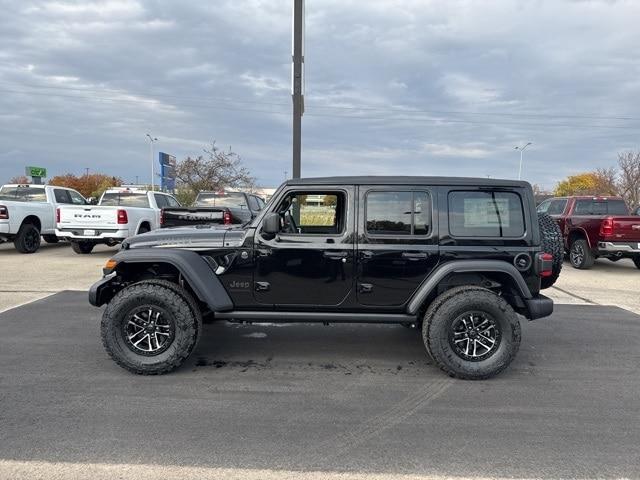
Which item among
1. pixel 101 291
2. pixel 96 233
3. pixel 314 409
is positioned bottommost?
pixel 314 409

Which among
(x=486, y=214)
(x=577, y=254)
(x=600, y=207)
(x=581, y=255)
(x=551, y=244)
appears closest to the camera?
(x=486, y=214)

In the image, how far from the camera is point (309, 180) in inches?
179

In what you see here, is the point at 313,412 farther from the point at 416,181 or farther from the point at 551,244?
the point at 551,244

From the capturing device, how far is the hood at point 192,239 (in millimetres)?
4395

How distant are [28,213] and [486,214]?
40.0ft

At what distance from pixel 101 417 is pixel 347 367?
2.16m

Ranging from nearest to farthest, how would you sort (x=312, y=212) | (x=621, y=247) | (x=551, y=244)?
1. (x=551, y=244)
2. (x=312, y=212)
3. (x=621, y=247)

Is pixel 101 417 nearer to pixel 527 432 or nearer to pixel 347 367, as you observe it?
pixel 347 367

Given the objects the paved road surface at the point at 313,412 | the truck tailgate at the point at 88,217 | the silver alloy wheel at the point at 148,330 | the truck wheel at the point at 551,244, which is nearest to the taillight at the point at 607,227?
the paved road surface at the point at 313,412

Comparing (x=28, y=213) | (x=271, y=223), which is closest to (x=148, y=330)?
(x=271, y=223)

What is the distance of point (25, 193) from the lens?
13.3 metres

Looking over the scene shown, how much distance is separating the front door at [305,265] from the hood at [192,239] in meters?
0.25

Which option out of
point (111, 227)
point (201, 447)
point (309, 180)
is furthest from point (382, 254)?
point (111, 227)

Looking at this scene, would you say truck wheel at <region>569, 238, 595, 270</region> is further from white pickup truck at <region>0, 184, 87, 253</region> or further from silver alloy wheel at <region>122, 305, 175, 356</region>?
white pickup truck at <region>0, 184, 87, 253</region>
